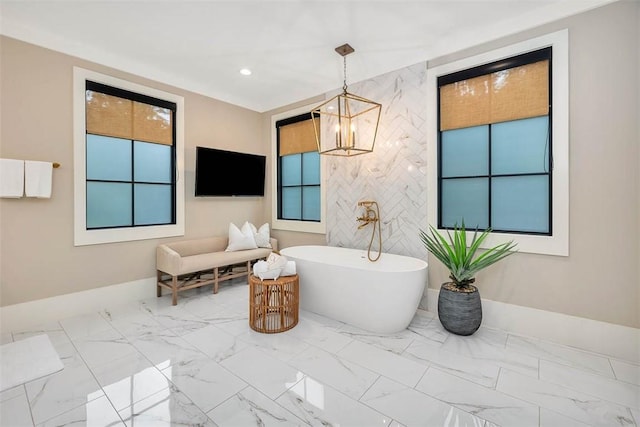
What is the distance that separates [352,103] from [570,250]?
2.73m

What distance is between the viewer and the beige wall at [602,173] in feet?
7.04

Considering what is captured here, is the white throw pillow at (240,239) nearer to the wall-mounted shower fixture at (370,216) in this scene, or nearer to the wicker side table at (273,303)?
the wicker side table at (273,303)

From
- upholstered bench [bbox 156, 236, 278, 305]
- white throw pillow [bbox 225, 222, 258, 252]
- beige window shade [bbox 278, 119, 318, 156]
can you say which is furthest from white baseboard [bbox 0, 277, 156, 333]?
beige window shade [bbox 278, 119, 318, 156]

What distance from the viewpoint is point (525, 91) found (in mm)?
2547

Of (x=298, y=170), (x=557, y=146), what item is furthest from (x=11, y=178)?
(x=557, y=146)

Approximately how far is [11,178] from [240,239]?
2316 mm

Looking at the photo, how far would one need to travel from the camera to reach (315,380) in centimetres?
195

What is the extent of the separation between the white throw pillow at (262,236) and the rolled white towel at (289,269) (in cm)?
154

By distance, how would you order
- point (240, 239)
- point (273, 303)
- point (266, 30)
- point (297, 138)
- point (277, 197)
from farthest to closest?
point (277, 197) → point (297, 138) → point (240, 239) → point (273, 303) → point (266, 30)

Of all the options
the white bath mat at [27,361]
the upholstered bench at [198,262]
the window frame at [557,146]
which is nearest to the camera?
the white bath mat at [27,361]

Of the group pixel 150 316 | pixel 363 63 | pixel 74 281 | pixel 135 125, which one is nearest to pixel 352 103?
pixel 363 63

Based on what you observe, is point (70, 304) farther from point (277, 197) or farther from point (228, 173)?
point (277, 197)

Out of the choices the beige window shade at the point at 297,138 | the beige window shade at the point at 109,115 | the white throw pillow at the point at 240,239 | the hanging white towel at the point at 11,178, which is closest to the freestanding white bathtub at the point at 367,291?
the white throw pillow at the point at 240,239

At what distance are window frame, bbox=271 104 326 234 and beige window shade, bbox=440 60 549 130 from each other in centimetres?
171
